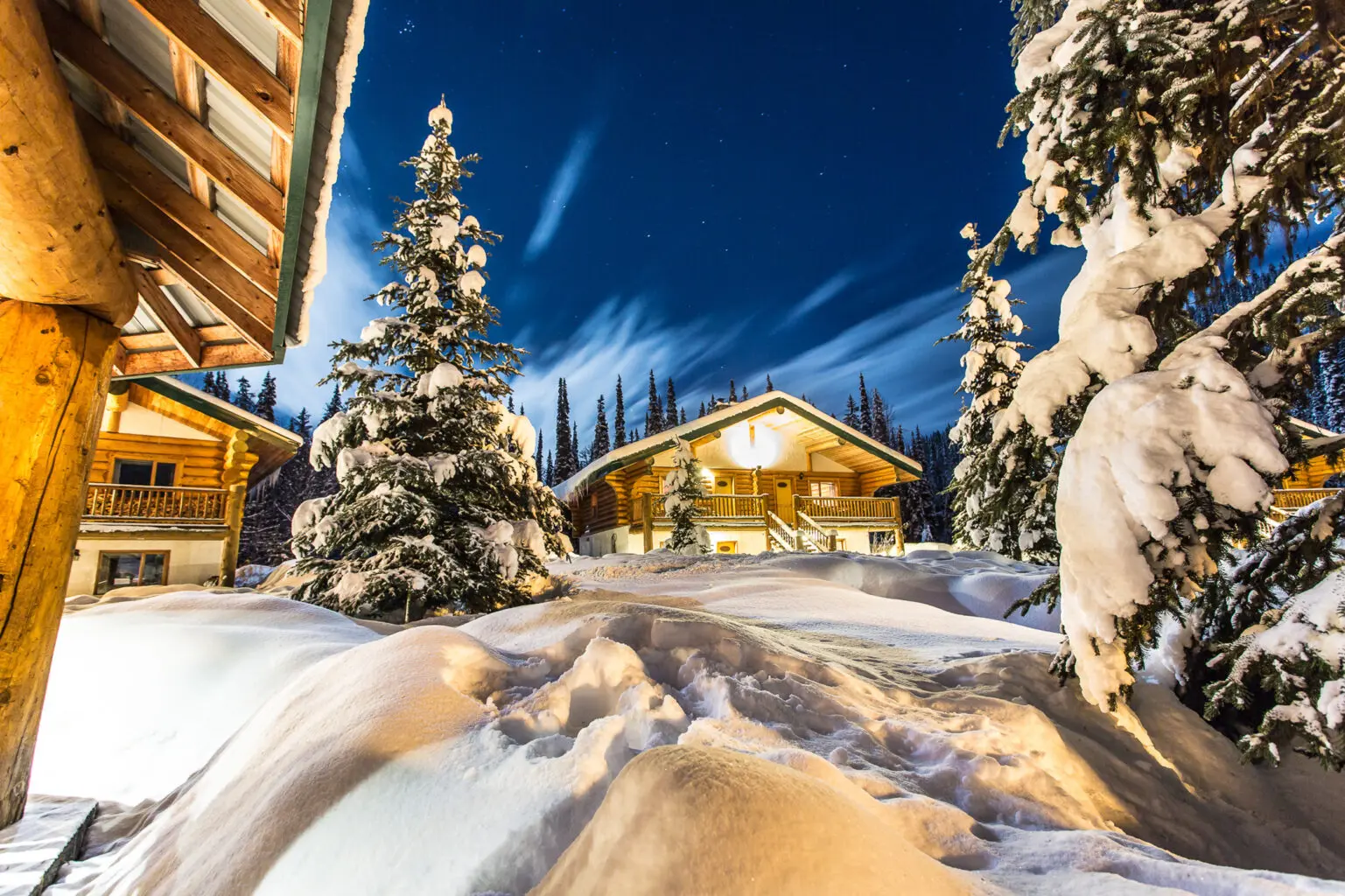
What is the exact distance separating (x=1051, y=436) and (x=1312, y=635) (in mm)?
1301

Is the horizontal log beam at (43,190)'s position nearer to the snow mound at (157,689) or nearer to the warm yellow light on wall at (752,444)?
the snow mound at (157,689)

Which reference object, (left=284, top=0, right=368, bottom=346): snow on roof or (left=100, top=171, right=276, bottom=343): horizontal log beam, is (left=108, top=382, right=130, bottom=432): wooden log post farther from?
(left=284, top=0, right=368, bottom=346): snow on roof

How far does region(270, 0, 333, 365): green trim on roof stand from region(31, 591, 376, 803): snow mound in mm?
2577

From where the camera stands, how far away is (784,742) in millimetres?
2400

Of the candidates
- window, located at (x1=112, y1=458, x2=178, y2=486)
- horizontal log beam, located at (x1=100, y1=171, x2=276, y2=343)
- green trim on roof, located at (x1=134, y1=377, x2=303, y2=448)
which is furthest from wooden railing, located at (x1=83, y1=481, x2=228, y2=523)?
horizontal log beam, located at (x1=100, y1=171, x2=276, y2=343)

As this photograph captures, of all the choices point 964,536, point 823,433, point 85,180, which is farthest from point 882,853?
point 823,433

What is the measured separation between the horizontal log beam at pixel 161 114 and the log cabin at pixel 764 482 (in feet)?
57.3

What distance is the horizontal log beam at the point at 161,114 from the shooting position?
2.78 m

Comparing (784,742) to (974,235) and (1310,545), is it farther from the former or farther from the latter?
(974,235)

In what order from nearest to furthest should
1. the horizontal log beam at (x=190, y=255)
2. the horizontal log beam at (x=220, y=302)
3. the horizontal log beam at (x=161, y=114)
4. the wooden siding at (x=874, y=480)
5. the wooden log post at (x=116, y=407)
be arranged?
the horizontal log beam at (x=161, y=114), the horizontal log beam at (x=190, y=255), the horizontal log beam at (x=220, y=302), the wooden log post at (x=116, y=407), the wooden siding at (x=874, y=480)

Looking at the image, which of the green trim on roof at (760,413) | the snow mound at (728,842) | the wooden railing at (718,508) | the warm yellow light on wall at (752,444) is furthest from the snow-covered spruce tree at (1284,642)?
the warm yellow light on wall at (752,444)

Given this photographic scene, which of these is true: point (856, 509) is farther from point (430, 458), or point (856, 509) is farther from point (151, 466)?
point (151, 466)

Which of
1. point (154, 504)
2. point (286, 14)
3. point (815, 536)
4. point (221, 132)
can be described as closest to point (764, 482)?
point (815, 536)

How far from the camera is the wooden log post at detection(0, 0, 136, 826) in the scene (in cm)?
249
